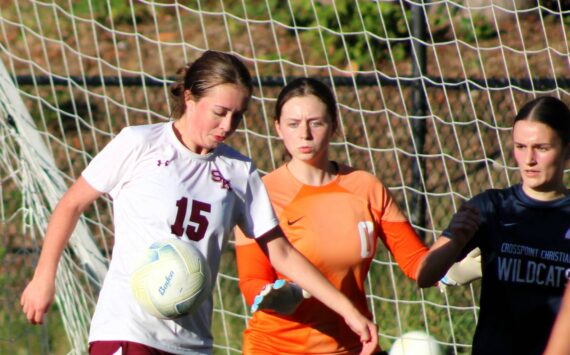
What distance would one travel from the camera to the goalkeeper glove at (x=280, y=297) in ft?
11.8

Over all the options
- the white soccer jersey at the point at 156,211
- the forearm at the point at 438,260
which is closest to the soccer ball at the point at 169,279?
the white soccer jersey at the point at 156,211

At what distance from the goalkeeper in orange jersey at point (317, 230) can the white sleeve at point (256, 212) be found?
13.6 inches

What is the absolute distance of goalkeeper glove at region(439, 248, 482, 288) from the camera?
4020 mm

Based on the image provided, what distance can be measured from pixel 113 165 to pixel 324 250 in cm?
92

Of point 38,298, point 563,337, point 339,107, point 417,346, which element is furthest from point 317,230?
point 339,107

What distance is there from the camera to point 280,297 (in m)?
3.66

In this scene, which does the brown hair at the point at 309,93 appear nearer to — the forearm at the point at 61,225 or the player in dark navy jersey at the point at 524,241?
the player in dark navy jersey at the point at 524,241

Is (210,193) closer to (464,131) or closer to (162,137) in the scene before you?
(162,137)

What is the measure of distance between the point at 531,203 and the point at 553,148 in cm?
20

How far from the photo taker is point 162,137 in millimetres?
3537

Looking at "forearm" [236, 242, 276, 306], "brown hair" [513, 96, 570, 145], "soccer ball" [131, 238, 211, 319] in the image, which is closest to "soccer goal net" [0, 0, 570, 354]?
"forearm" [236, 242, 276, 306]

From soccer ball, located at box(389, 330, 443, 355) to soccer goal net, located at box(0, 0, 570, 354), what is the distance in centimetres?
35

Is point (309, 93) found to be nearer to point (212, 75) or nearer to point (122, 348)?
point (212, 75)

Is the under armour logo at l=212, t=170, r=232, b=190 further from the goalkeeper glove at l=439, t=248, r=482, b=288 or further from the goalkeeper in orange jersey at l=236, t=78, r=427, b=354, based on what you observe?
the goalkeeper glove at l=439, t=248, r=482, b=288
